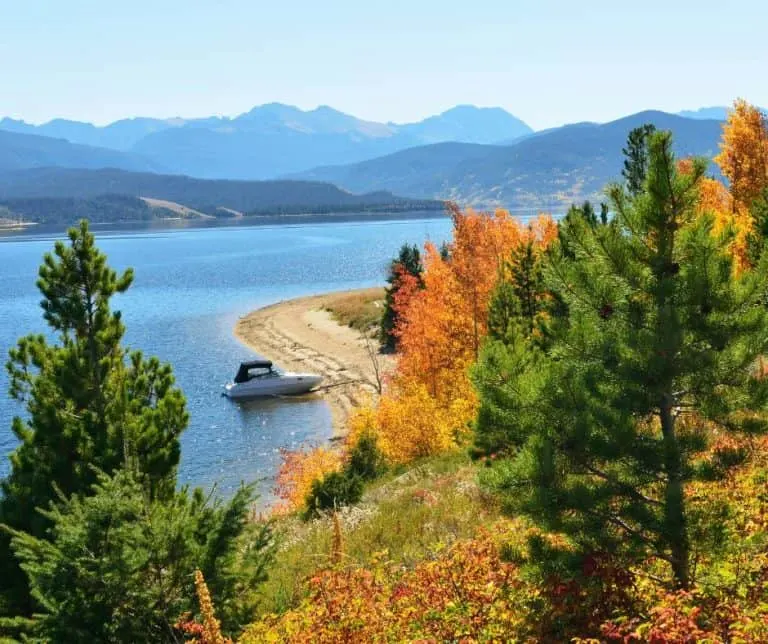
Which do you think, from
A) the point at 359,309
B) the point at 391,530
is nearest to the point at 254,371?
the point at 359,309

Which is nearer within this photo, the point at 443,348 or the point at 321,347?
the point at 443,348

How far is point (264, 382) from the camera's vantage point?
58.8 meters

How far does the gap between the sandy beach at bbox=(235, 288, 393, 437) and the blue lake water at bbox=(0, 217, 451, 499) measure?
2.16 m

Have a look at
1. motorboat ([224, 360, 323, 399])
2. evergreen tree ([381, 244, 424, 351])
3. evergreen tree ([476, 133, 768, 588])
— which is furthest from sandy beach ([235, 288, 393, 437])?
evergreen tree ([476, 133, 768, 588])

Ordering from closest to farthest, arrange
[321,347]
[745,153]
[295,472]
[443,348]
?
1. [295,472]
2. [443,348]
3. [745,153]
4. [321,347]

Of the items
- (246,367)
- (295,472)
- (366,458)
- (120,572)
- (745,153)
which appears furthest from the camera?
(246,367)

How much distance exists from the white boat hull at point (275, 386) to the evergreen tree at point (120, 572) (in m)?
47.3

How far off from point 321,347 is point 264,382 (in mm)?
19448

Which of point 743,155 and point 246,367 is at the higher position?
point 743,155

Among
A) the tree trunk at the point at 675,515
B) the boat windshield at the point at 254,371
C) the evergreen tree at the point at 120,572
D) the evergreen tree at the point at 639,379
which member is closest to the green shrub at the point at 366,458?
the evergreen tree at the point at 120,572

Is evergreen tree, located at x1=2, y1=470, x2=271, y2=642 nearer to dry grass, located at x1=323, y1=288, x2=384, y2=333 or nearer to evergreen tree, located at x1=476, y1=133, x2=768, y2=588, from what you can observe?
evergreen tree, located at x1=476, y1=133, x2=768, y2=588

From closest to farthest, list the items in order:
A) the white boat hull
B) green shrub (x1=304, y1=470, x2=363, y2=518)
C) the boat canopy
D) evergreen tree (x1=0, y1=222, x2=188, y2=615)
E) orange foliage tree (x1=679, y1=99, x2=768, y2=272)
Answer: evergreen tree (x1=0, y1=222, x2=188, y2=615) → green shrub (x1=304, y1=470, x2=363, y2=518) → orange foliage tree (x1=679, y1=99, x2=768, y2=272) → the white boat hull → the boat canopy

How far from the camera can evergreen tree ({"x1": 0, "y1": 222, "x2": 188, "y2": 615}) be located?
14.4 m

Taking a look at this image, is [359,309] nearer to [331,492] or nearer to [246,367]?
[246,367]
